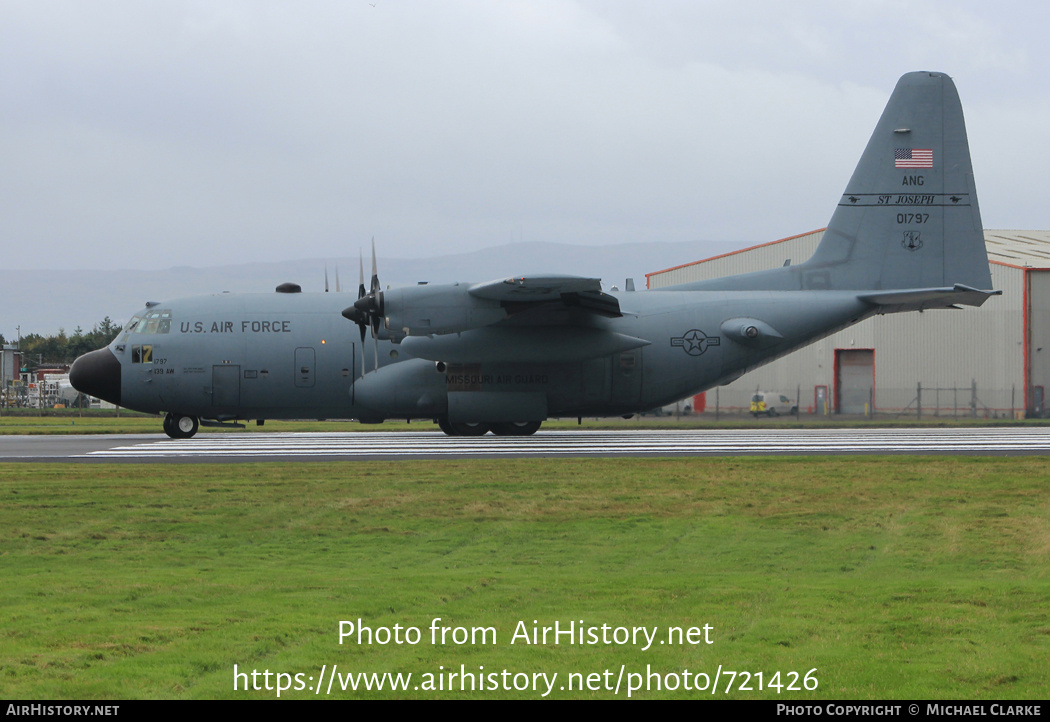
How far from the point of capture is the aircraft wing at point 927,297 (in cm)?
2744

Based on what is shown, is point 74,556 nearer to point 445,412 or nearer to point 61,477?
point 61,477

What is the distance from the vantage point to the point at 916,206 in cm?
2902

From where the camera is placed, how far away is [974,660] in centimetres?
634

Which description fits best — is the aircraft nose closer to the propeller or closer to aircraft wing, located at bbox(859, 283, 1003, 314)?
the propeller

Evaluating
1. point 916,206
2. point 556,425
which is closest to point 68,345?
point 556,425

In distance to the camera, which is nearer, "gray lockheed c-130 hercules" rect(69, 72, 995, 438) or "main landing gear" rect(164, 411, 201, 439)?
"gray lockheed c-130 hercules" rect(69, 72, 995, 438)

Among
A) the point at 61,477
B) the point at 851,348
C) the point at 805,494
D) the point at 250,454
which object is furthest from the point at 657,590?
the point at 851,348

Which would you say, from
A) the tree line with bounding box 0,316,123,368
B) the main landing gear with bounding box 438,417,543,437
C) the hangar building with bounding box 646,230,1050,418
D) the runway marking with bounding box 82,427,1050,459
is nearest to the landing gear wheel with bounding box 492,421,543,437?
the main landing gear with bounding box 438,417,543,437

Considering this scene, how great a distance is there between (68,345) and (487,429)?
78737 millimetres

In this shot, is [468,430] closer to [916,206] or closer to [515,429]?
[515,429]

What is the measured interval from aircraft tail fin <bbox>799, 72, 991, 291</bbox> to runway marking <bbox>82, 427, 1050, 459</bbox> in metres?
4.72

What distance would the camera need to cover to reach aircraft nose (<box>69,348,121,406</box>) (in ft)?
92.9

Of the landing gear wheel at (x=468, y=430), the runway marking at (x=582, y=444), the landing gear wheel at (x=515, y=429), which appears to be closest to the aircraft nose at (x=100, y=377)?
the runway marking at (x=582, y=444)
